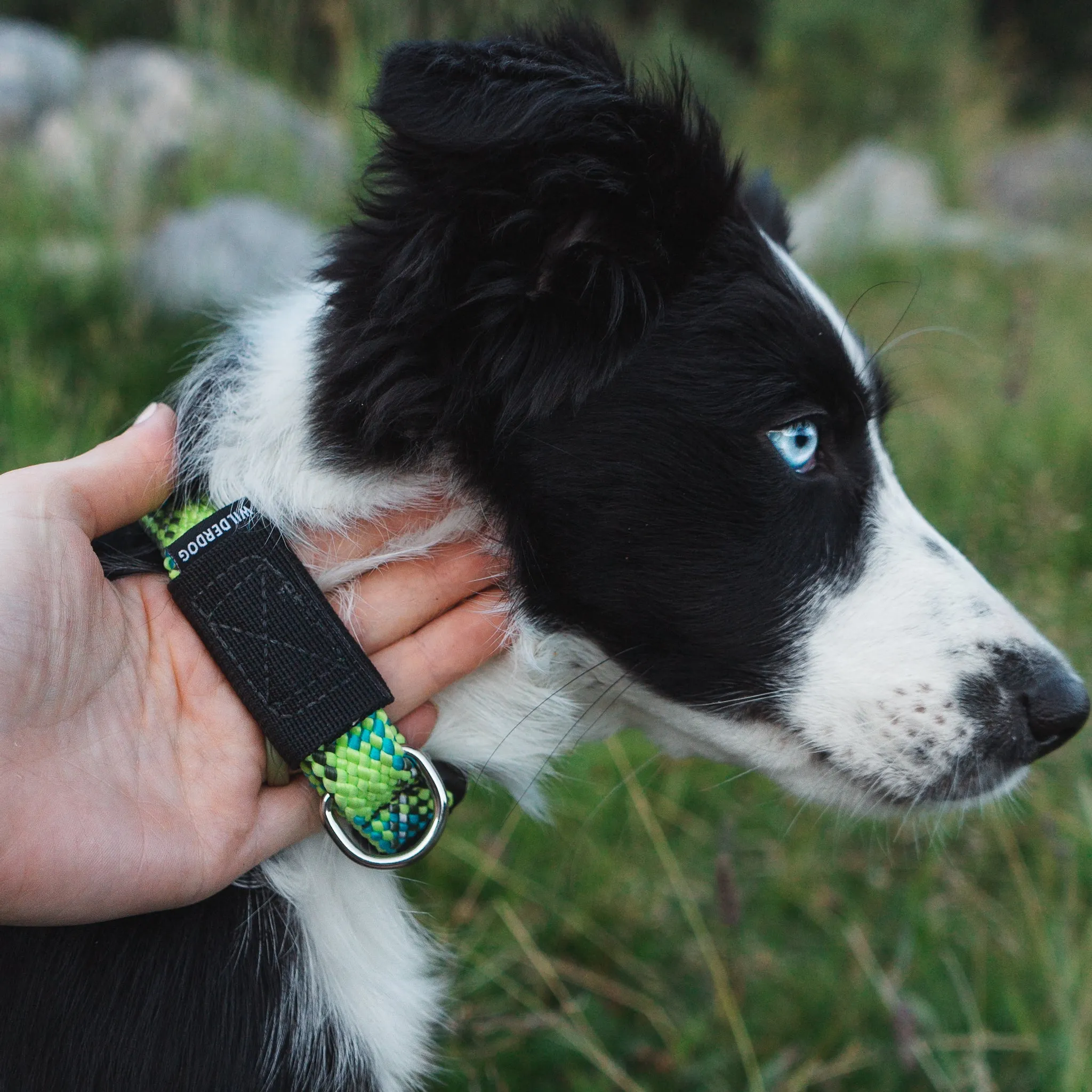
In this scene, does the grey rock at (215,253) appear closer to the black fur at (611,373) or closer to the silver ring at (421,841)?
the black fur at (611,373)

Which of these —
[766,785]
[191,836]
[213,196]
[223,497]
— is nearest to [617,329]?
[223,497]

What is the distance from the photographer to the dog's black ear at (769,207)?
79.0 inches

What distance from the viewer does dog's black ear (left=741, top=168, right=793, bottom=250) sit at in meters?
2.01

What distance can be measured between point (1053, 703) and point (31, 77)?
6.87 meters

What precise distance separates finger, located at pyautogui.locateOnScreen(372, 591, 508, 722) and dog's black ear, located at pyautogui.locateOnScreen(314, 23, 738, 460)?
0.88 feet

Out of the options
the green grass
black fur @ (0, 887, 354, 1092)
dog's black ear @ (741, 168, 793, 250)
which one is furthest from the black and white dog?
dog's black ear @ (741, 168, 793, 250)

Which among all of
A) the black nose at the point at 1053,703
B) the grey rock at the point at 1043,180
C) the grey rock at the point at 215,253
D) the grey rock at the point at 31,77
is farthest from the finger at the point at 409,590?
the grey rock at the point at 1043,180

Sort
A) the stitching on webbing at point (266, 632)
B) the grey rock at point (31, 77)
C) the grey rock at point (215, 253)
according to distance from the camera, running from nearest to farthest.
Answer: the stitching on webbing at point (266, 632) < the grey rock at point (215, 253) < the grey rock at point (31, 77)

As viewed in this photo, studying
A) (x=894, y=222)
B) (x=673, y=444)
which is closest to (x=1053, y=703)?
(x=673, y=444)

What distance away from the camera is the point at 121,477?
149 centimetres

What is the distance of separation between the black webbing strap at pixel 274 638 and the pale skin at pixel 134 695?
0.12 m

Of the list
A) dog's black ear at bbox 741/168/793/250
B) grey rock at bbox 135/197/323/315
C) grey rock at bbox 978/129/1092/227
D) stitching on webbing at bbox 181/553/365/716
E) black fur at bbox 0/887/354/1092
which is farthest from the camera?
grey rock at bbox 978/129/1092/227

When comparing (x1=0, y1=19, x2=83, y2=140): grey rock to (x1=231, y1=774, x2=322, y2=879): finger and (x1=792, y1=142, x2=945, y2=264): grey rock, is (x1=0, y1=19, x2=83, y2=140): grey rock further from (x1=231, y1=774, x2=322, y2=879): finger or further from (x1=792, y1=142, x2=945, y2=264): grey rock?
(x1=231, y1=774, x2=322, y2=879): finger

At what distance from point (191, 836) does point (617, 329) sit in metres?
0.91
